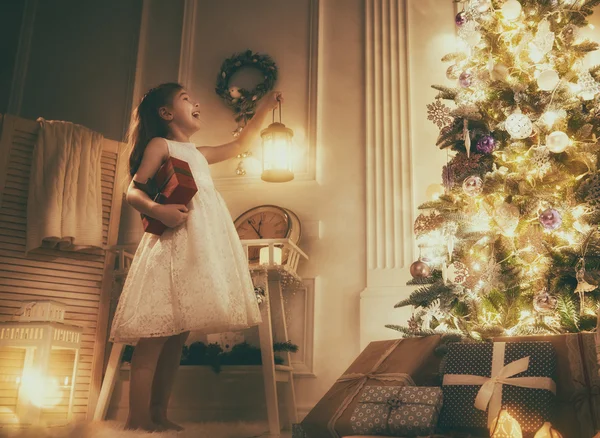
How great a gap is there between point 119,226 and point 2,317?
0.87 m

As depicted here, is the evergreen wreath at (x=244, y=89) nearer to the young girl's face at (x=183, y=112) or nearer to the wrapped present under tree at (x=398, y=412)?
the young girl's face at (x=183, y=112)

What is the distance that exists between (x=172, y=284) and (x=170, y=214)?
0.79ft

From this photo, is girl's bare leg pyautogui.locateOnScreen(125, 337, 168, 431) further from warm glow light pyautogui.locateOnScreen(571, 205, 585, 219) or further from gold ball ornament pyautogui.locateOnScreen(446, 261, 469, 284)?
warm glow light pyautogui.locateOnScreen(571, 205, 585, 219)

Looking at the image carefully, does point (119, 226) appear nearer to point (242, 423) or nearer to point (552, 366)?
point (242, 423)

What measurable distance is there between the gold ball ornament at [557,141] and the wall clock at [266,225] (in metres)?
1.42

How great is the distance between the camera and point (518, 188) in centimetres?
223

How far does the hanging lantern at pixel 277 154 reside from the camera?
303cm

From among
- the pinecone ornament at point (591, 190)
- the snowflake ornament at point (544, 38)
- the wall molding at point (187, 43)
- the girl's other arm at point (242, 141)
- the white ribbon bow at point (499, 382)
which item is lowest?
the white ribbon bow at point (499, 382)

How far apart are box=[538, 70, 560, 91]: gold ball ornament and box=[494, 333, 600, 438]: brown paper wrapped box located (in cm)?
92

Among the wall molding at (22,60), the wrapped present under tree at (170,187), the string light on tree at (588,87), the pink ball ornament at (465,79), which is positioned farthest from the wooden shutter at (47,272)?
the string light on tree at (588,87)

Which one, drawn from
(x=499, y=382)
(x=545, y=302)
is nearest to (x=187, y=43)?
(x=545, y=302)

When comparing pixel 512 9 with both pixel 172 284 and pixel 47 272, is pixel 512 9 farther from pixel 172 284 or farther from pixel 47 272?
pixel 47 272

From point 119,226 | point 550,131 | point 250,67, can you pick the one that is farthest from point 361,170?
point 119,226

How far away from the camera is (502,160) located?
2.34 meters
